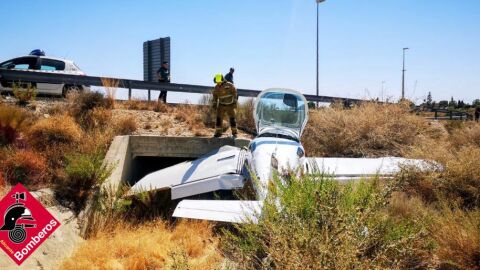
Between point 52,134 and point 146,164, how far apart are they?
10.8ft

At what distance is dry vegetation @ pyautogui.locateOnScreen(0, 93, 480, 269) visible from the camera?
3.80 meters

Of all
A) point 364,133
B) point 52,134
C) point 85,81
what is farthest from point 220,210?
point 85,81

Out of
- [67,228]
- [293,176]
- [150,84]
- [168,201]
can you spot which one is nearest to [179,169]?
[168,201]

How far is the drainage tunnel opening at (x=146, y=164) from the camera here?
1032 centimetres

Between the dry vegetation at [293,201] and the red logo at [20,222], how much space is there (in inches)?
24.2

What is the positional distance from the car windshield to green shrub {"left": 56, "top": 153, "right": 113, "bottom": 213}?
3.26 meters

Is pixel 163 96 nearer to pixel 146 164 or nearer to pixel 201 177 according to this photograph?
pixel 146 164

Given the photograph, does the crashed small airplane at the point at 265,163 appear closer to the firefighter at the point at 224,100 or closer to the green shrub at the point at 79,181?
the green shrub at the point at 79,181

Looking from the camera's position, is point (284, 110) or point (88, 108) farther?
point (88, 108)

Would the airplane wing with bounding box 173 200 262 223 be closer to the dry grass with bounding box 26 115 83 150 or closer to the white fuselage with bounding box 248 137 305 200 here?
the white fuselage with bounding box 248 137 305 200

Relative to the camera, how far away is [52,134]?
866cm

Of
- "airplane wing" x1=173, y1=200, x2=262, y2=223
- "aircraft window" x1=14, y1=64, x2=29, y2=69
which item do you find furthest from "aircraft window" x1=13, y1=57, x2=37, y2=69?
"airplane wing" x1=173, y1=200, x2=262, y2=223

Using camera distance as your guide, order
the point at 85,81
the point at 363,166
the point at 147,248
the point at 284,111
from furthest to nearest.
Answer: the point at 85,81 → the point at 363,166 → the point at 284,111 → the point at 147,248

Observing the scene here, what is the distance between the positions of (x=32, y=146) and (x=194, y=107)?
6434 millimetres
